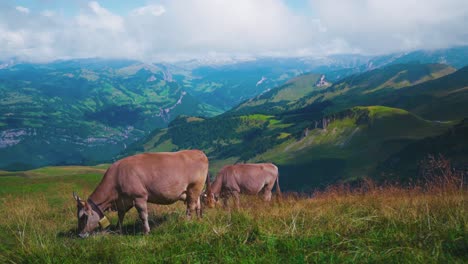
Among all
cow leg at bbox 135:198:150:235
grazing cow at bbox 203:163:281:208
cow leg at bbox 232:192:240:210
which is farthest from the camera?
grazing cow at bbox 203:163:281:208

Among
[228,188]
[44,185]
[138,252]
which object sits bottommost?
[44,185]

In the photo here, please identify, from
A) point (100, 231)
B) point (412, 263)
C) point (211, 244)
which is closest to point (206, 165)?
point (100, 231)

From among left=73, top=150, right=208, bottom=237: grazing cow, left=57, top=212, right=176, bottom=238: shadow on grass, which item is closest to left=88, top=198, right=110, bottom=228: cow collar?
left=73, top=150, right=208, bottom=237: grazing cow

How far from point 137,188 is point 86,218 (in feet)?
5.51

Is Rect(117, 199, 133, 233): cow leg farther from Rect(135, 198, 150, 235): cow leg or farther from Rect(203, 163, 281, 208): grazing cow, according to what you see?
Rect(203, 163, 281, 208): grazing cow


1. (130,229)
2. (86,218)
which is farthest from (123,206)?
(86,218)

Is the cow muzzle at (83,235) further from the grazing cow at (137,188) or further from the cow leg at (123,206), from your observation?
the cow leg at (123,206)

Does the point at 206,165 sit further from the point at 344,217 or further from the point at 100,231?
the point at 344,217

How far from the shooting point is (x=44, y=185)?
2988 cm

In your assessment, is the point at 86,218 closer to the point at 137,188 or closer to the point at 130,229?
the point at 130,229

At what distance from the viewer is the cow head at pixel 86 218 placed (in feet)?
36.3

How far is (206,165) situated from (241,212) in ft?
13.3

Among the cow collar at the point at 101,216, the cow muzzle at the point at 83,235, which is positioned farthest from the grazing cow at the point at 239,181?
the cow muzzle at the point at 83,235

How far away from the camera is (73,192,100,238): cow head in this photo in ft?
36.3
